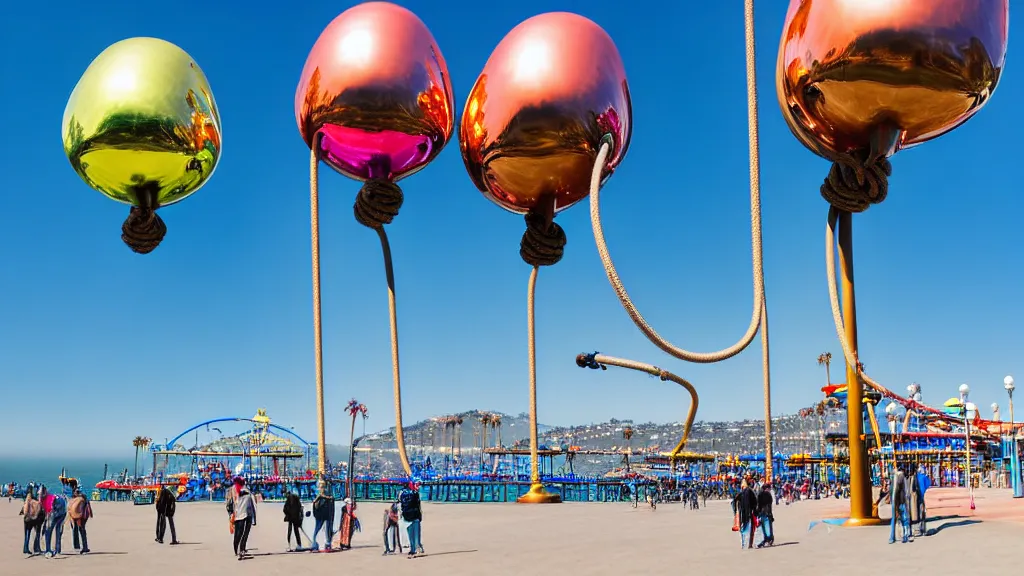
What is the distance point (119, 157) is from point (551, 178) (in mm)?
2904

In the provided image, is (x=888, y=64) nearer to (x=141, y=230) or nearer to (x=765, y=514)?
(x=141, y=230)

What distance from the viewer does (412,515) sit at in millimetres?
10820

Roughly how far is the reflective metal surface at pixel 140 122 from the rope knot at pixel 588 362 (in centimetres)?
314

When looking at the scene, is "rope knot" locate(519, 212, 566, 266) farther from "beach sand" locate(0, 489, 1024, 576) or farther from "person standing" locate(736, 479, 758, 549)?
"person standing" locate(736, 479, 758, 549)

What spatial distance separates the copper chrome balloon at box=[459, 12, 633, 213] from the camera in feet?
18.3

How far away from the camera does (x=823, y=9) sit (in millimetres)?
4707

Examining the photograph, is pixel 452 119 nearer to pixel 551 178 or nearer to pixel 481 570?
pixel 551 178

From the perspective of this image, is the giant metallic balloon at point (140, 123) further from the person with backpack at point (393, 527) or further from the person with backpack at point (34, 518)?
the person with backpack at point (34, 518)

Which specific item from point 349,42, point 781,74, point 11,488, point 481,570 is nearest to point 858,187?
point 781,74

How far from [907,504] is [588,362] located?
6.62 m

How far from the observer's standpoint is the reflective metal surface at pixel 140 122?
5.99m

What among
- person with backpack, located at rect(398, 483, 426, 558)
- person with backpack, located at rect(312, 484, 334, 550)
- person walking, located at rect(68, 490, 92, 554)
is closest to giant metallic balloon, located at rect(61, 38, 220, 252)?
person with backpack, located at rect(312, 484, 334, 550)

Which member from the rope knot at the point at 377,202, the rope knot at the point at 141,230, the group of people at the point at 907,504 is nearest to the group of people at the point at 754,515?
the group of people at the point at 907,504

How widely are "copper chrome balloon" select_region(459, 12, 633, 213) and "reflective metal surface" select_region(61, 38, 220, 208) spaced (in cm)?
189
